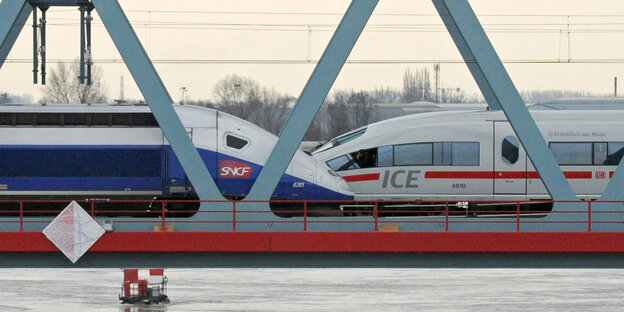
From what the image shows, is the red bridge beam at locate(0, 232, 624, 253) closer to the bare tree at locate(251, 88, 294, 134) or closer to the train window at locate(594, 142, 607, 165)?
the train window at locate(594, 142, 607, 165)

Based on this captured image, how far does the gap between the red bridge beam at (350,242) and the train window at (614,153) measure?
28.8ft

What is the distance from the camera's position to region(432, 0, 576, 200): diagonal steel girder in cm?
1642

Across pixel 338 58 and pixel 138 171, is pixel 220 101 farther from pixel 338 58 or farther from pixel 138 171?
pixel 338 58

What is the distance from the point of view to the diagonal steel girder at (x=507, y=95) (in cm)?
1642

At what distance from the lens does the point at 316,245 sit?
16.2 metres

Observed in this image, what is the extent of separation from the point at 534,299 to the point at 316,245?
36300 mm

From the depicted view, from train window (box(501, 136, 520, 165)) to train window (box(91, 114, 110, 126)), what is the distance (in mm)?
9712

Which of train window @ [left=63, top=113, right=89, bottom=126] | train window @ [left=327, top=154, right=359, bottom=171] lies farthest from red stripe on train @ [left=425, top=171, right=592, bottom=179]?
train window @ [left=63, top=113, right=89, bottom=126]

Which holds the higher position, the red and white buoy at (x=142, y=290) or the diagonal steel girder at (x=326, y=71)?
the diagonal steel girder at (x=326, y=71)

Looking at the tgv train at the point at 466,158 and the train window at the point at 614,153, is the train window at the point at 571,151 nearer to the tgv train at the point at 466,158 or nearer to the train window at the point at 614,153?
the tgv train at the point at 466,158

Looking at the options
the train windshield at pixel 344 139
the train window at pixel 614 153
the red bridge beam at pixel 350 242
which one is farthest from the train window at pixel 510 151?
the red bridge beam at pixel 350 242

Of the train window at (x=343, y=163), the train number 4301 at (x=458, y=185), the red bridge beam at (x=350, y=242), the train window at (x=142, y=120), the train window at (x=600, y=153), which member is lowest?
the red bridge beam at (x=350, y=242)

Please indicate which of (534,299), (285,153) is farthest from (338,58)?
(534,299)

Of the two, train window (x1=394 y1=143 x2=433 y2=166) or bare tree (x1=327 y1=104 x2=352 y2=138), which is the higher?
bare tree (x1=327 y1=104 x2=352 y2=138)
